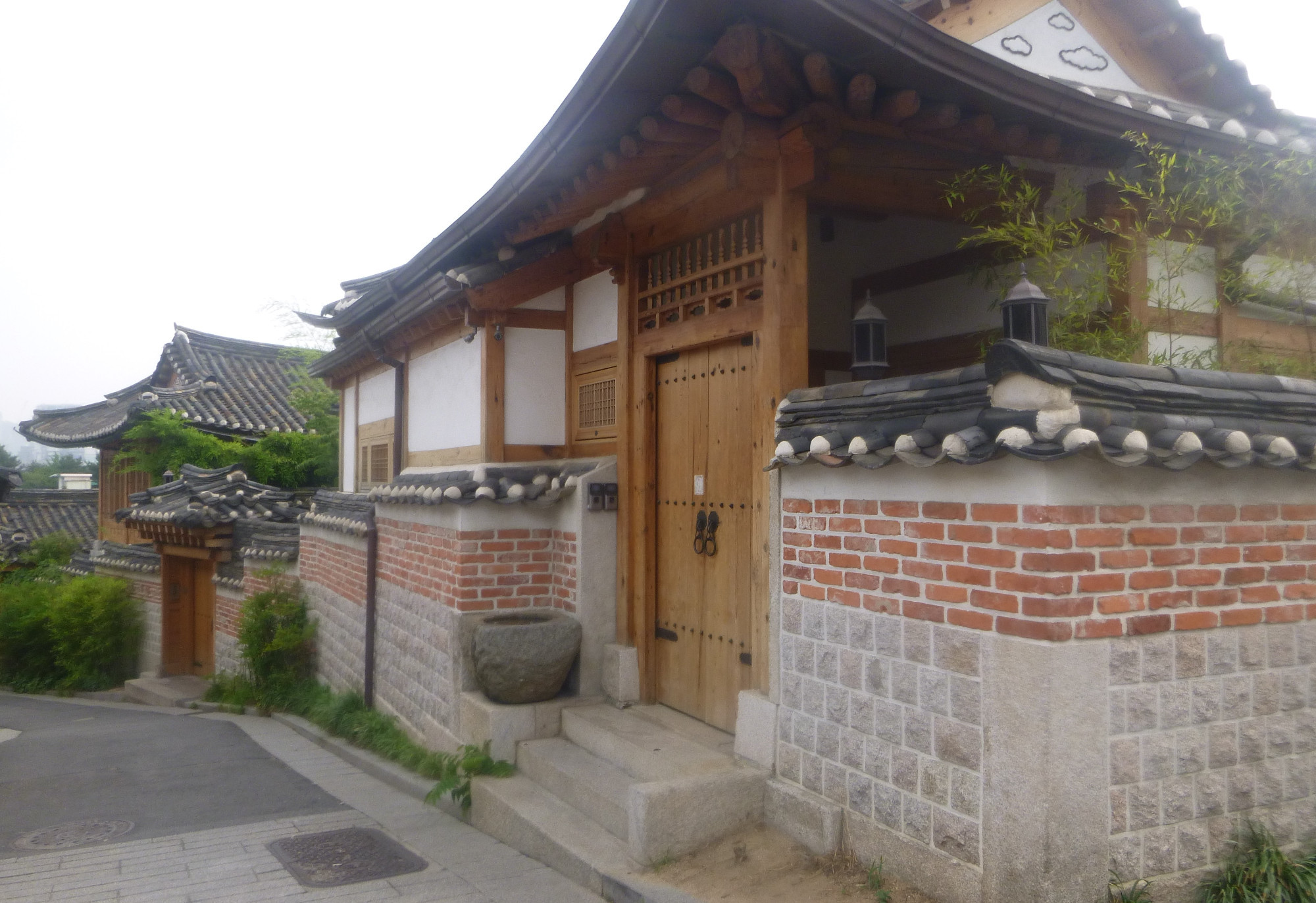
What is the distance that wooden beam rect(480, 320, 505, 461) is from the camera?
729cm

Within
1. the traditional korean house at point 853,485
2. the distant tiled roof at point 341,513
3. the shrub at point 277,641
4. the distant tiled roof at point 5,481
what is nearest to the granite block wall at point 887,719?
the traditional korean house at point 853,485

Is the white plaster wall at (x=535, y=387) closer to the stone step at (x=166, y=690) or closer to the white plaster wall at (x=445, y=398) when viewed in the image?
the white plaster wall at (x=445, y=398)

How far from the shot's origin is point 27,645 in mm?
17375

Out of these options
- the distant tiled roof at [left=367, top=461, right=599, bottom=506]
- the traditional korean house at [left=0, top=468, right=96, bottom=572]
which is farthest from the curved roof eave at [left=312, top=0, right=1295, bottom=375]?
the traditional korean house at [left=0, top=468, right=96, bottom=572]

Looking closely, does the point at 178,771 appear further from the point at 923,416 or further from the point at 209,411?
the point at 209,411

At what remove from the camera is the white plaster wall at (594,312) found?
6.94 metres

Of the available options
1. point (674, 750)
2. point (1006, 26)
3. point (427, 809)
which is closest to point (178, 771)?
point (427, 809)

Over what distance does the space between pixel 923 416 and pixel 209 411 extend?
1989 cm

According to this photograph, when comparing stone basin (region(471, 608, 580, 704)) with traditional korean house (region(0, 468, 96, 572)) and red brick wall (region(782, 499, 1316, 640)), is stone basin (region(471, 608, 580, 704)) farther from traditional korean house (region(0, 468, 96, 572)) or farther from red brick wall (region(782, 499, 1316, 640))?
traditional korean house (region(0, 468, 96, 572))

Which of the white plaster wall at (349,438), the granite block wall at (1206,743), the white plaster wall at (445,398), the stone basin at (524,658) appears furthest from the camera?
the white plaster wall at (349,438)

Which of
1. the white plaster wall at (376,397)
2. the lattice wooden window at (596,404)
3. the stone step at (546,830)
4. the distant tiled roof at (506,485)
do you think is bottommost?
the stone step at (546,830)

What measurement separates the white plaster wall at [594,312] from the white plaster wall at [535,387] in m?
0.21

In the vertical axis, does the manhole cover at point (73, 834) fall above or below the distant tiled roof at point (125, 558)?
below

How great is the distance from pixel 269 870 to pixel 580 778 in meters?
1.97
